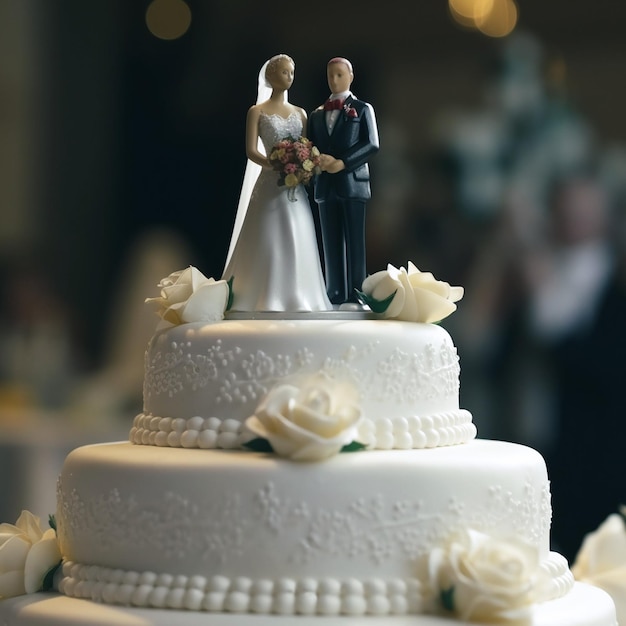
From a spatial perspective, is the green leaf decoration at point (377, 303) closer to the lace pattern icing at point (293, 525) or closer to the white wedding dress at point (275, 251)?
the white wedding dress at point (275, 251)

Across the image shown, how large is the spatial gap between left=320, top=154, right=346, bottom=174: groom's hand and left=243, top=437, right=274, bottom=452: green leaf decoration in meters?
0.77

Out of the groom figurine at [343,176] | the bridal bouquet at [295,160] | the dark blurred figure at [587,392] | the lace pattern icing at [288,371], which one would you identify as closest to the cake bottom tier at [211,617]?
the lace pattern icing at [288,371]

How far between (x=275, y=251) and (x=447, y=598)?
3.30ft

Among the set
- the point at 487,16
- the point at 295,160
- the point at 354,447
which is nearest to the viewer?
the point at 354,447

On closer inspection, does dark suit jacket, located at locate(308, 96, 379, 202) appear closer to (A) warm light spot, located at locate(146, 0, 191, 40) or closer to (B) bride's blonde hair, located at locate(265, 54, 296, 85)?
(B) bride's blonde hair, located at locate(265, 54, 296, 85)

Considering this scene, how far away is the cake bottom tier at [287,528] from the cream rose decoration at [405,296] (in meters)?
0.40

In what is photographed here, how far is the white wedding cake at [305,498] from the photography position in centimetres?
262

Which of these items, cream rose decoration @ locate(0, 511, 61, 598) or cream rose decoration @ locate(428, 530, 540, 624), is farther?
cream rose decoration @ locate(0, 511, 61, 598)

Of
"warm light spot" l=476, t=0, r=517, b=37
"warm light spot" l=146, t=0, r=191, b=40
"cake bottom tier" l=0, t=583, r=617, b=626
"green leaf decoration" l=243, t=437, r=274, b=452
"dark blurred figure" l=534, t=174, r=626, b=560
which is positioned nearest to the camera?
"cake bottom tier" l=0, t=583, r=617, b=626

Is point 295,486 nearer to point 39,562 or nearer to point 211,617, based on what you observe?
point 211,617

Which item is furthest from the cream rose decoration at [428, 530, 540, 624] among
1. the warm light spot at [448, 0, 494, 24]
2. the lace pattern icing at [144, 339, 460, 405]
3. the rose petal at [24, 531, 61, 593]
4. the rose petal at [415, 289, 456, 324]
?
the warm light spot at [448, 0, 494, 24]

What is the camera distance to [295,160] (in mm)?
3090

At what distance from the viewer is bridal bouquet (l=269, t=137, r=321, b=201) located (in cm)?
308

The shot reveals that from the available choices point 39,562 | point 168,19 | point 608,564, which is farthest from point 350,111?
point 168,19
